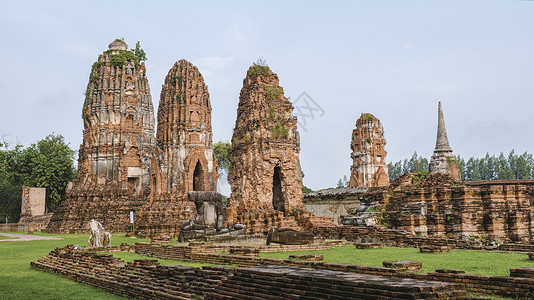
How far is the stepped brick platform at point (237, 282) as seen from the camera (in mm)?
5695

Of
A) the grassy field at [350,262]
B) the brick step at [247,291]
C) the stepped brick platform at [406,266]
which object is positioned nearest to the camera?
the brick step at [247,291]

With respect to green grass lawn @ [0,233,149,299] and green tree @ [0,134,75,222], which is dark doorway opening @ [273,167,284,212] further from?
green tree @ [0,134,75,222]

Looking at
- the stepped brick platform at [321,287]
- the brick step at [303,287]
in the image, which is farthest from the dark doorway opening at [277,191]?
the brick step at [303,287]

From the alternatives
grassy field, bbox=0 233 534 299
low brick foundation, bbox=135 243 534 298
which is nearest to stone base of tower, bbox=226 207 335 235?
grassy field, bbox=0 233 534 299

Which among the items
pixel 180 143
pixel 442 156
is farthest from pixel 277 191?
pixel 442 156

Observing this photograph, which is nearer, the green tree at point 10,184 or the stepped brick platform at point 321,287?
the stepped brick platform at point 321,287

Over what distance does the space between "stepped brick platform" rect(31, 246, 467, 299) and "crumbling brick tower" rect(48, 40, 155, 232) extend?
2196 centimetres

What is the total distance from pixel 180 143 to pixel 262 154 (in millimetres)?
8616

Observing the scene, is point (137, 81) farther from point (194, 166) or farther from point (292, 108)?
point (292, 108)

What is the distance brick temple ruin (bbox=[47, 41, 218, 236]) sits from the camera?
27562mm

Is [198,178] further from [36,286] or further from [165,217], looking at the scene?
[36,286]

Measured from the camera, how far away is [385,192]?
18.4 meters

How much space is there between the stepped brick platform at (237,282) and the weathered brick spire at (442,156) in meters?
32.7

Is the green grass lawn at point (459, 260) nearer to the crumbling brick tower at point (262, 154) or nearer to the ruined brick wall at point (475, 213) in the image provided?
the ruined brick wall at point (475, 213)
